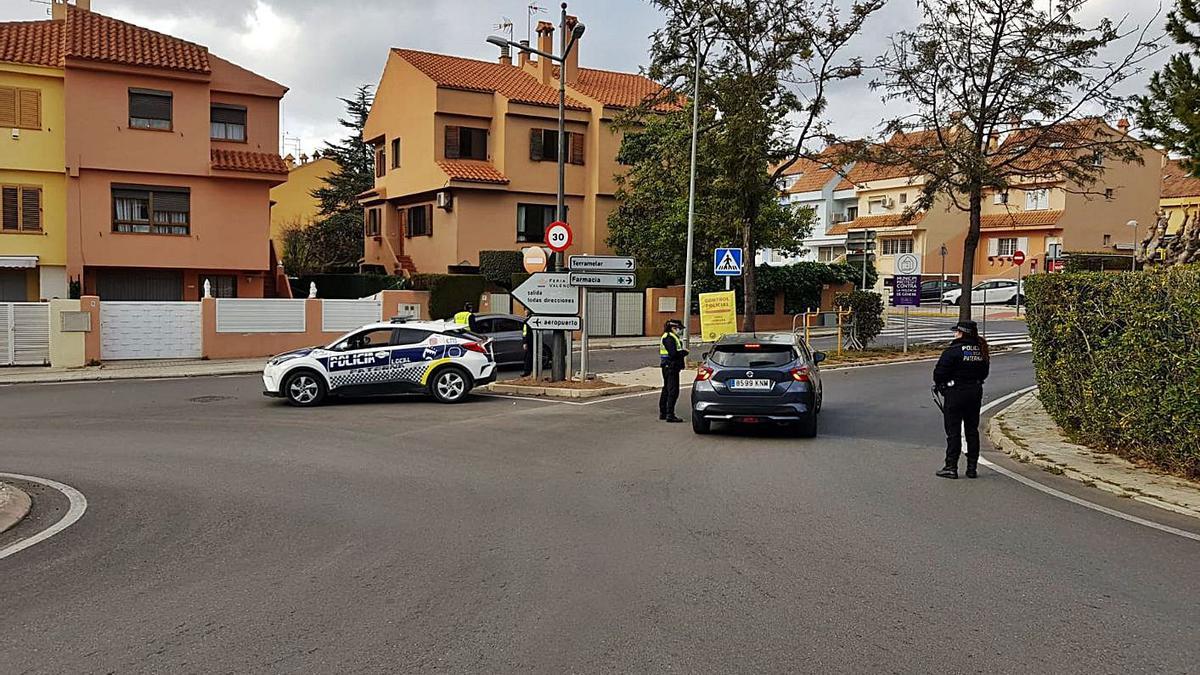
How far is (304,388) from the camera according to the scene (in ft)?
56.2

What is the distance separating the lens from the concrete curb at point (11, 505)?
328 inches

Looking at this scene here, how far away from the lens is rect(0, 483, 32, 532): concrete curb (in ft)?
27.4

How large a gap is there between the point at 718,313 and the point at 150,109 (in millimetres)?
19255

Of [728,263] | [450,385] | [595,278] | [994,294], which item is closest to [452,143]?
[728,263]

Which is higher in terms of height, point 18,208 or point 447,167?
point 447,167

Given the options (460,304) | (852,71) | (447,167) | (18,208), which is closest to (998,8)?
(852,71)

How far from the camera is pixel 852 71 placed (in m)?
25.4

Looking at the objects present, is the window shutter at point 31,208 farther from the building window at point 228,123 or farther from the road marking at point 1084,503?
the road marking at point 1084,503

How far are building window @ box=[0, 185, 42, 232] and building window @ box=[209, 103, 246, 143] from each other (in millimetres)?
5523

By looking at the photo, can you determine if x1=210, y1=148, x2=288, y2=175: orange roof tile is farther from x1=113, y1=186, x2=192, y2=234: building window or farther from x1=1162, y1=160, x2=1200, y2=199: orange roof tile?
x1=1162, y1=160, x2=1200, y2=199: orange roof tile

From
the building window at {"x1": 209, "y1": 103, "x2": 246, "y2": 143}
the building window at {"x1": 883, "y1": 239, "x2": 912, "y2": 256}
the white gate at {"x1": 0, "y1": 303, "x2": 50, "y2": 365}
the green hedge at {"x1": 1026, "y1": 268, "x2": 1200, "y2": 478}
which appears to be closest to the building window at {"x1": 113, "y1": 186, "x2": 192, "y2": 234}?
the building window at {"x1": 209, "y1": 103, "x2": 246, "y2": 143}

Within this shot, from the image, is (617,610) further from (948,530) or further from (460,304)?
(460,304)

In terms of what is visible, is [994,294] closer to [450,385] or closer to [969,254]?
[969,254]

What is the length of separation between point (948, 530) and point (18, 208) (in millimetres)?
30056
